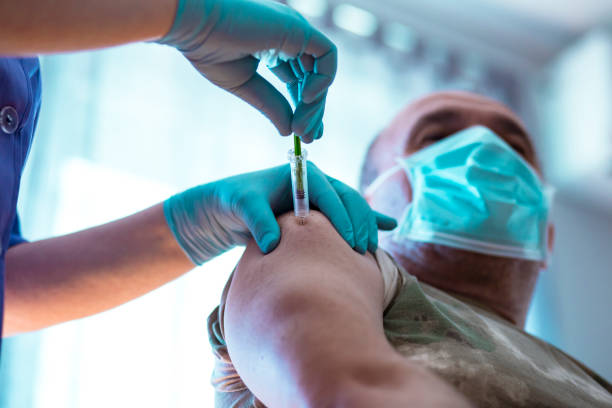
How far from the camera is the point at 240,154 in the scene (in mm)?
2238

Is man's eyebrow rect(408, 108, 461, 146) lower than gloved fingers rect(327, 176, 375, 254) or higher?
higher

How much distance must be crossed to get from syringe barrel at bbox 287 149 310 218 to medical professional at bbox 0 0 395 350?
5 centimetres

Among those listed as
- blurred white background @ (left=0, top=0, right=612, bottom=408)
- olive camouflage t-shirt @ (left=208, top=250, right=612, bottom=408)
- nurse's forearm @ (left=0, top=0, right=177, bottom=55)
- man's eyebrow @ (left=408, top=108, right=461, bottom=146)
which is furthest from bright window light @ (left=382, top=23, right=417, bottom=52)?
nurse's forearm @ (left=0, top=0, right=177, bottom=55)

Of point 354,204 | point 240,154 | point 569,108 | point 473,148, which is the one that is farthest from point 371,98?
point 354,204

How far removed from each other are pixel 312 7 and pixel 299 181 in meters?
2.01

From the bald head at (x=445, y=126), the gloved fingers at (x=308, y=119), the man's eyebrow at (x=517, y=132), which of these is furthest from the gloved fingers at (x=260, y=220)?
the man's eyebrow at (x=517, y=132)

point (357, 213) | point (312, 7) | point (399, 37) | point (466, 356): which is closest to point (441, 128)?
point (357, 213)

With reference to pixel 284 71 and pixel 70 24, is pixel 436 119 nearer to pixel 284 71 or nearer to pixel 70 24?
pixel 284 71

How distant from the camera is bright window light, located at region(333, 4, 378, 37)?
9.02ft

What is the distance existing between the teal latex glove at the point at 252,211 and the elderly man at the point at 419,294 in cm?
4

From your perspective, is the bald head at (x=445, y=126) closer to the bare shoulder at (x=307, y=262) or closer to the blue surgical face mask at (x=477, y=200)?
the blue surgical face mask at (x=477, y=200)

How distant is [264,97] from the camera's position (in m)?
0.95

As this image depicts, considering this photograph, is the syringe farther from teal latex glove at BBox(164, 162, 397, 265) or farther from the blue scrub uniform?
the blue scrub uniform

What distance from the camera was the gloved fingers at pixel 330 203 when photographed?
87 cm
